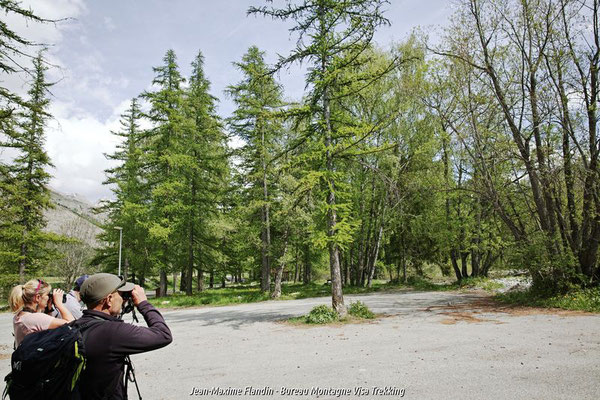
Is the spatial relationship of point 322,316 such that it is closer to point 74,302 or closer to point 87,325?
point 74,302

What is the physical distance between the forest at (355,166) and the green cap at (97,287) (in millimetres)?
9439

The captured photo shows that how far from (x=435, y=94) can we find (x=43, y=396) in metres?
20.1

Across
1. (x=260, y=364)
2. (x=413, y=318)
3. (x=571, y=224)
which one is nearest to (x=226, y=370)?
(x=260, y=364)

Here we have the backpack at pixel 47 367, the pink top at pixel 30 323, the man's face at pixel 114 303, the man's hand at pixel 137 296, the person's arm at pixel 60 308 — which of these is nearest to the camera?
the backpack at pixel 47 367

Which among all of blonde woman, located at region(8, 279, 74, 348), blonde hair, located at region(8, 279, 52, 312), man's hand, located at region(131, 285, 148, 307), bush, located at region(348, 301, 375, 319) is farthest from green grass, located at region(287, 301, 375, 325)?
man's hand, located at region(131, 285, 148, 307)

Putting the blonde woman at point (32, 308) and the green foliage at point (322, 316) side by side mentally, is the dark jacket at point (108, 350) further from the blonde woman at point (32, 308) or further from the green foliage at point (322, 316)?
the green foliage at point (322, 316)

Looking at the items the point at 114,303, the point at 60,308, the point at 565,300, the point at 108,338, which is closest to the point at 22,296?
the point at 60,308

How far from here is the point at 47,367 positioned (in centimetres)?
215

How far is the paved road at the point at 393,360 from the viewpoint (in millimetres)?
5285

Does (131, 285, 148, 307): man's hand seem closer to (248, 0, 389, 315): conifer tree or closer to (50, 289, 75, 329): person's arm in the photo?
(50, 289, 75, 329): person's arm

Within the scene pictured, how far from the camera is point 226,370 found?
675 centimetres

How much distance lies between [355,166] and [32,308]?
18.6m

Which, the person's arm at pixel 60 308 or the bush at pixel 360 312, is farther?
the bush at pixel 360 312

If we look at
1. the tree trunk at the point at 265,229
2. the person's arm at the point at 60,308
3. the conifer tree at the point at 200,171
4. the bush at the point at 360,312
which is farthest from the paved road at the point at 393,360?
the conifer tree at the point at 200,171
